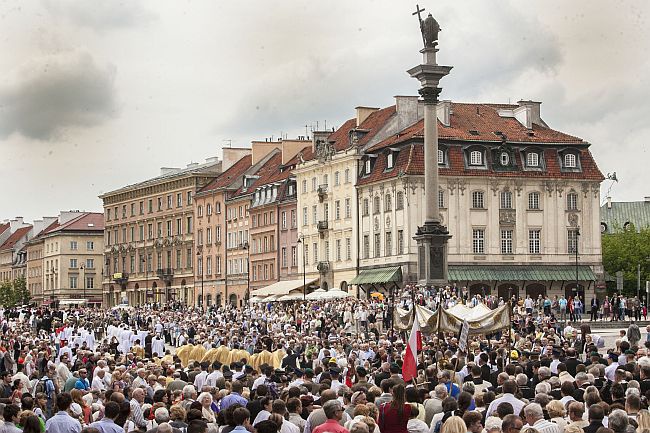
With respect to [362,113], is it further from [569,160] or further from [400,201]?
[569,160]

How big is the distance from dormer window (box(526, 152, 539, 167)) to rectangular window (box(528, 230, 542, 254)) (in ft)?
13.3

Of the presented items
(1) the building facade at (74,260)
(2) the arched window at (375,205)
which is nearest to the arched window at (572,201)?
(2) the arched window at (375,205)

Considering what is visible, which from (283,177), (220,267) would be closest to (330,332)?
(283,177)

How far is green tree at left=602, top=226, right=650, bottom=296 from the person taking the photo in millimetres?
101375

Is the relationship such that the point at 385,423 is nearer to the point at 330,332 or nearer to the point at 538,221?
the point at 330,332

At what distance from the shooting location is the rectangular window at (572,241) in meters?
82.0

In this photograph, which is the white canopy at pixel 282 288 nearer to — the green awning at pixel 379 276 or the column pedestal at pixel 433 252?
the green awning at pixel 379 276

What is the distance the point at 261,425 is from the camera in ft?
41.6

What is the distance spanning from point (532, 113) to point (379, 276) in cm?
1540

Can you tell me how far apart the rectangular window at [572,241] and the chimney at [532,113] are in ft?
25.0

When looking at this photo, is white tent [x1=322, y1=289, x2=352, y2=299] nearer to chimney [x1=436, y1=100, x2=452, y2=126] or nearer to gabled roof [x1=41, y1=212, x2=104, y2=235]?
chimney [x1=436, y1=100, x2=452, y2=126]

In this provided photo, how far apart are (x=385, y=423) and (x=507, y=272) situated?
2616 inches

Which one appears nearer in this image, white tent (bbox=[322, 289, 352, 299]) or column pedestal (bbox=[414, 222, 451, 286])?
column pedestal (bbox=[414, 222, 451, 286])

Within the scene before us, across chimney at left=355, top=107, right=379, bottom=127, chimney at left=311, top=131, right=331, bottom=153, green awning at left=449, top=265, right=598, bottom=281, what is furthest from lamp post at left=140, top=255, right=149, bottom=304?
green awning at left=449, top=265, right=598, bottom=281
